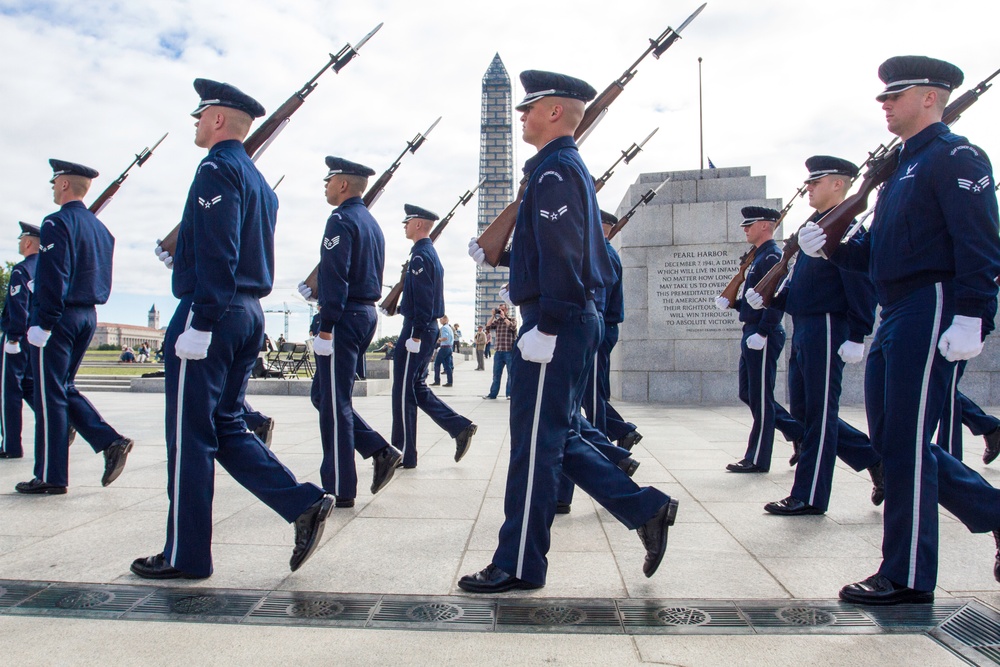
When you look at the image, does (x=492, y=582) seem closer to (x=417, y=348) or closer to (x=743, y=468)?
(x=417, y=348)

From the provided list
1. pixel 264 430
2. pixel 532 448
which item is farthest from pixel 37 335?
pixel 532 448

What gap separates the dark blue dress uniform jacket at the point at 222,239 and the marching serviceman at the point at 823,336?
3259 millimetres

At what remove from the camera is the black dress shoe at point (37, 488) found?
484 cm

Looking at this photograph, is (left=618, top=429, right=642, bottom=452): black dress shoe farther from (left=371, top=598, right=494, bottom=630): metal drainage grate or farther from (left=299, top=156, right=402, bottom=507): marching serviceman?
(left=371, top=598, right=494, bottom=630): metal drainage grate

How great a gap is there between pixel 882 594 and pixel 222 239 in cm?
312

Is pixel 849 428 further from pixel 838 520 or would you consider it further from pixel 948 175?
pixel 948 175

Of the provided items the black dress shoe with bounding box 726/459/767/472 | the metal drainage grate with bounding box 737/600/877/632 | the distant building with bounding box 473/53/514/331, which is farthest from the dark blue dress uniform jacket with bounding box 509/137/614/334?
the distant building with bounding box 473/53/514/331

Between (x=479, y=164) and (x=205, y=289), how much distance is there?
107m

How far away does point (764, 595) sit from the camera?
297 cm

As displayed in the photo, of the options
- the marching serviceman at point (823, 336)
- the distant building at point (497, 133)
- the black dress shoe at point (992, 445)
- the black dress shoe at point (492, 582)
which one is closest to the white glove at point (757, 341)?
the marching serviceman at point (823, 336)

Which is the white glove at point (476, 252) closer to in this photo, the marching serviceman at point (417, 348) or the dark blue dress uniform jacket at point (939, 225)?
the dark blue dress uniform jacket at point (939, 225)

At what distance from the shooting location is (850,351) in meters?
4.43

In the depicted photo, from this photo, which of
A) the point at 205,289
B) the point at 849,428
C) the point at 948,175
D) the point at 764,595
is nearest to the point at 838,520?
the point at 849,428

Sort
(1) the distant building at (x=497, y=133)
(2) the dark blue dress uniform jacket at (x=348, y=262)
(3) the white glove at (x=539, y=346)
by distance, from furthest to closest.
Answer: (1) the distant building at (x=497, y=133), (2) the dark blue dress uniform jacket at (x=348, y=262), (3) the white glove at (x=539, y=346)
